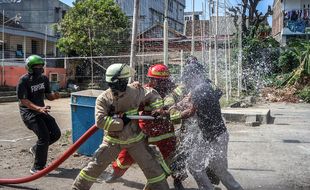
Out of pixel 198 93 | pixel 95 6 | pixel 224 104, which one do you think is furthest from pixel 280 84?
pixel 198 93

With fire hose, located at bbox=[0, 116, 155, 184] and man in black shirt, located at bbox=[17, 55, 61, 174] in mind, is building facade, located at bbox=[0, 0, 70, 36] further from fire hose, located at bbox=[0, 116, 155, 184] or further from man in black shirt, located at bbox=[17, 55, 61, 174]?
fire hose, located at bbox=[0, 116, 155, 184]

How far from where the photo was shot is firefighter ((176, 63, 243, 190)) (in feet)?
17.2

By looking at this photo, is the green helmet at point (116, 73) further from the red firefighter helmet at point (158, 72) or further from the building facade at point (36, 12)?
the building facade at point (36, 12)

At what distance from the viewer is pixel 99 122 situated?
4844 mm

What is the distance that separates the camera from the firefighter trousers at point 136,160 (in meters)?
5.02

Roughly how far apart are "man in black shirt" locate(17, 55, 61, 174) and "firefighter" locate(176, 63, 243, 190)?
7.63 ft

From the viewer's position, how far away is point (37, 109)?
6605mm

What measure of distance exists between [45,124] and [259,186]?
3104mm

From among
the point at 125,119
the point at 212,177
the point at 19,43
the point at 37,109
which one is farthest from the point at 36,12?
the point at 125,119

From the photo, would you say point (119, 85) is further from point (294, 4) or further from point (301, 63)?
point (294, 4)

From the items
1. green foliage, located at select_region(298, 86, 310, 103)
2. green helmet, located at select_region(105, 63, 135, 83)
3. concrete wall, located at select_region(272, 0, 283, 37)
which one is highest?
concrete wall, located at select_region(272, 0, 283, 37)

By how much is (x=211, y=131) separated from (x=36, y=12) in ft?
133

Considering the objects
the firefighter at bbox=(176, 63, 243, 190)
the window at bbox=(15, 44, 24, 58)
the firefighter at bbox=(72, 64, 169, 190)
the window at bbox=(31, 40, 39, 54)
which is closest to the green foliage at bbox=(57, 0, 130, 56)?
the window at bbox=(15, 44, 24, 58)

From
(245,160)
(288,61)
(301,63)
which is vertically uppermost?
(288,61)
